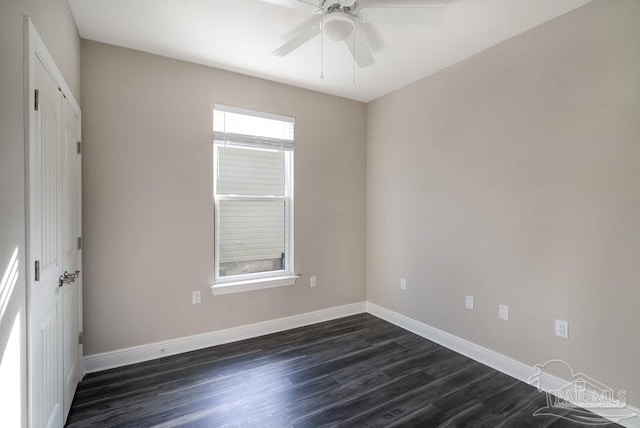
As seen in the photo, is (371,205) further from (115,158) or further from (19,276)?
(19,276)

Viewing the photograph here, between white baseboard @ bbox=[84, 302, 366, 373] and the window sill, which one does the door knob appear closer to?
white baseboard @ bbox=[84, 302, 366, 373]

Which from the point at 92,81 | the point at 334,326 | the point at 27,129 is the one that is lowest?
the point at 334,326

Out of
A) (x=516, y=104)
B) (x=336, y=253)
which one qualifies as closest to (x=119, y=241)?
(x=336, y=253)

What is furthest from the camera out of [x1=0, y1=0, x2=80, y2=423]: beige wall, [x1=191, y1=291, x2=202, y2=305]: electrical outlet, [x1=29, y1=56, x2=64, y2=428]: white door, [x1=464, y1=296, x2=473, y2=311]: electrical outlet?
[x1=191, y1=291, x2=202, y2=305]: electrical outlet

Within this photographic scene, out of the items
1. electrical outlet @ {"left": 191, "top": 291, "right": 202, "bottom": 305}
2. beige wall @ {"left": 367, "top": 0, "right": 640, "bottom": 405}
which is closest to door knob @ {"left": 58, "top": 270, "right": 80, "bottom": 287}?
electrical outlet @ {"left": 191, "top": 291, "right": 202, "bottom": 305}

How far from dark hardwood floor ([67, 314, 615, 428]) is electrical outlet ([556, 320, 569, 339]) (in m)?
0.45

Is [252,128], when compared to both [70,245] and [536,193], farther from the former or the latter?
[536,193]

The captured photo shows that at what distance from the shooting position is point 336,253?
3.70 m

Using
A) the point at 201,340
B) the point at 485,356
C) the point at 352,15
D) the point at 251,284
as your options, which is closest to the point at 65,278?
the point at 201,340

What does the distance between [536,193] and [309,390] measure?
2.24m

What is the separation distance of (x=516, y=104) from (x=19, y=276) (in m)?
3.18

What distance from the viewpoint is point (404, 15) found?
1770 millimetres

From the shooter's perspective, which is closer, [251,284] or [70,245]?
[70,245]

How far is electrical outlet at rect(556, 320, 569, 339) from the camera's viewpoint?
211cm
